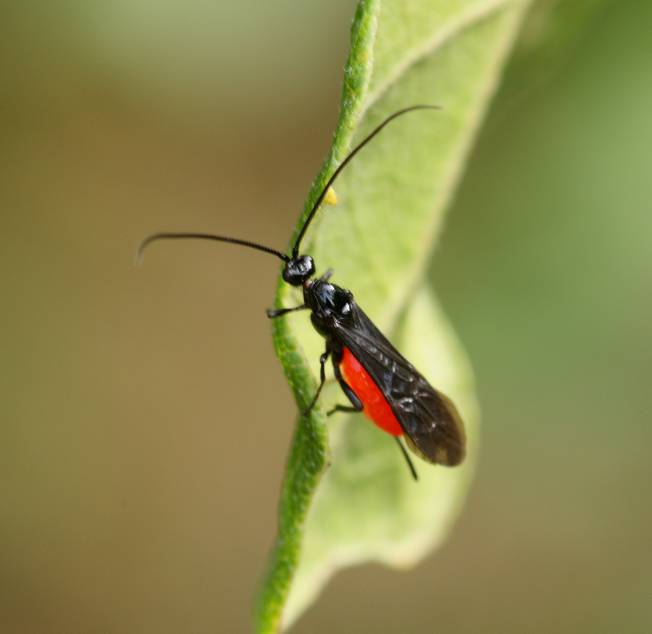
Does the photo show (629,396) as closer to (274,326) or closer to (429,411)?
(429,411)

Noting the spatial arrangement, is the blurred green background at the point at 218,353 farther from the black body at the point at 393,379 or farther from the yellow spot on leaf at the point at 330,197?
the yellow spot on leaf at the point at 330,197

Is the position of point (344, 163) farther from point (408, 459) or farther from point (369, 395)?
point (408, 459)

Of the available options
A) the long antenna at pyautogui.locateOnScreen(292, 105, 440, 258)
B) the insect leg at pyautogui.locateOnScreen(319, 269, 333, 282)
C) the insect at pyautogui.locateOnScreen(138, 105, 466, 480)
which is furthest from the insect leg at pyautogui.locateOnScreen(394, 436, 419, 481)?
the long antenna at pyautogui.locateOnScreen(292, 105, 440, 258)

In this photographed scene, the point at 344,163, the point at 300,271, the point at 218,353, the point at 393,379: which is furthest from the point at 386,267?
the point at 218,353

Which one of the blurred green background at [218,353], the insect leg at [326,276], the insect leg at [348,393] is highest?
the blurred green background at [218,353]

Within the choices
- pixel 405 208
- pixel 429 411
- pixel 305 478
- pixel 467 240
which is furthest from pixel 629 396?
pixel 305 478

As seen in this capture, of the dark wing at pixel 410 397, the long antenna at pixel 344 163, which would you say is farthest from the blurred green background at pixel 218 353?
the long antenna at pixel 344 163
